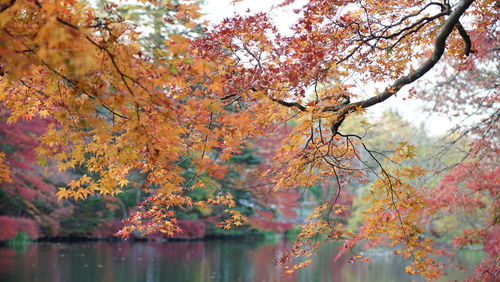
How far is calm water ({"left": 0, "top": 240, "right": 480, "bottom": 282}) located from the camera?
1120 cm

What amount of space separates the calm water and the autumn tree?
7236 mm

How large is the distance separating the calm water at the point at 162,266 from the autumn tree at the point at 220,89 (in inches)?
285

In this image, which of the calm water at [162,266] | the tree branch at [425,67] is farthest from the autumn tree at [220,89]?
the calm water at [162,266]

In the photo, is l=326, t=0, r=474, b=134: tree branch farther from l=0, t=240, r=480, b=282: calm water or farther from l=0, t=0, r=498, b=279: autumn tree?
l=0, t=240, r=480, b=282: calm water

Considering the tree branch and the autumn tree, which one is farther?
the tree branch

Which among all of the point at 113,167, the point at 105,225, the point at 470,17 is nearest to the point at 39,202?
the point at 105,225

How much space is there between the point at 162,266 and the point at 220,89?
1154 centimetres

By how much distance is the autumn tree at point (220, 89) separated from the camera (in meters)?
2.57

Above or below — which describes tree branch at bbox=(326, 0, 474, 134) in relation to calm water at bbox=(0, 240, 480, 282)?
above

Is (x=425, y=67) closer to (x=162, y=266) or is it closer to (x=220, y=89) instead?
(x=220, y=89)

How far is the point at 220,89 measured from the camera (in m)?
2.66

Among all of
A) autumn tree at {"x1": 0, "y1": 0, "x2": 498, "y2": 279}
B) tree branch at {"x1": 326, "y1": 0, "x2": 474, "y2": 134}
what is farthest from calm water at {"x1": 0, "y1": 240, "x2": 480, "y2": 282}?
tree branch at {"x1": 326, "y1": 0, "x2": 474, "y2": 134}

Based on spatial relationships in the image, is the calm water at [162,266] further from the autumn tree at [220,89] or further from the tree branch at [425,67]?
the tree branch at [425,67]

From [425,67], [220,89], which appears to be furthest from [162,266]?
[220,89]
